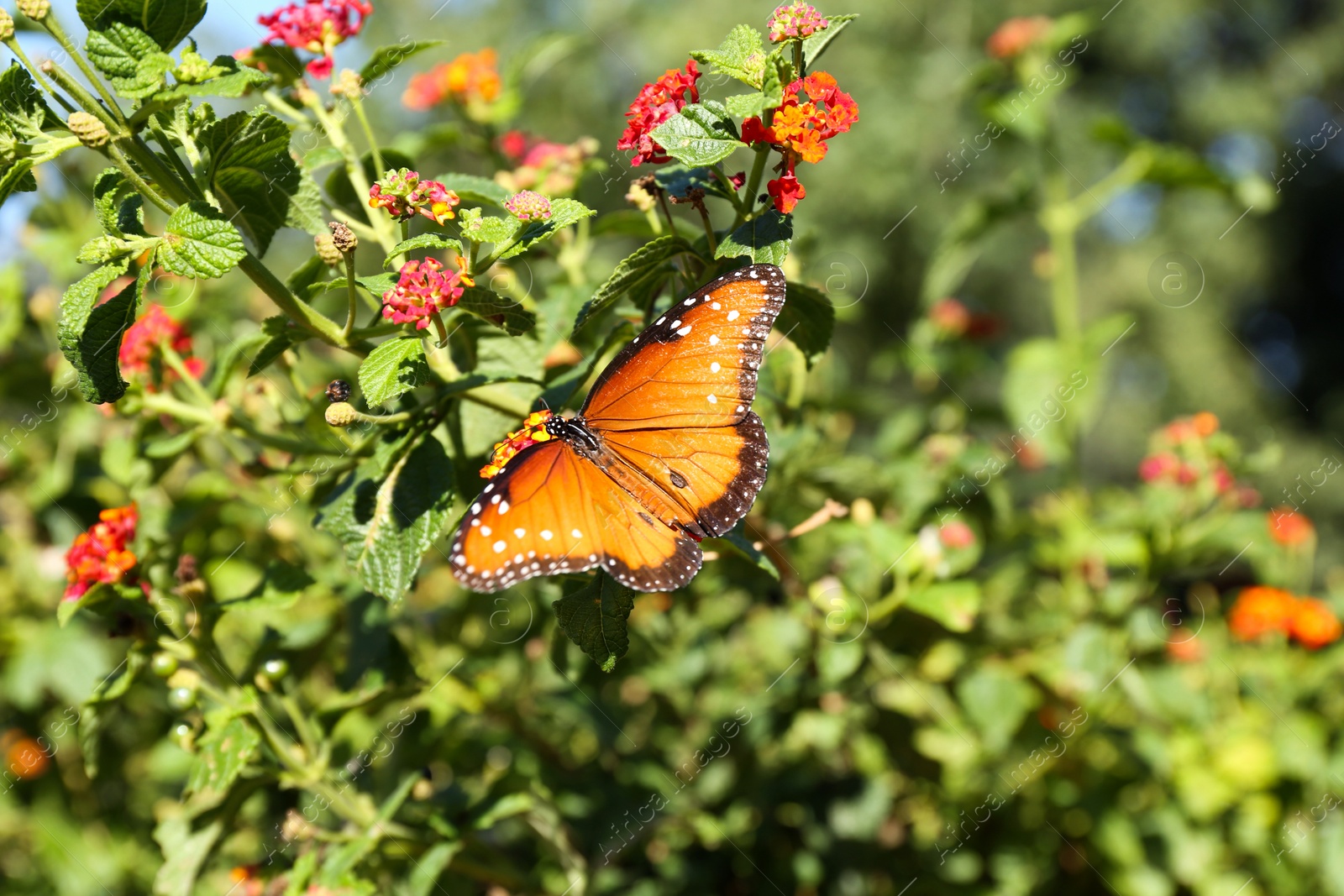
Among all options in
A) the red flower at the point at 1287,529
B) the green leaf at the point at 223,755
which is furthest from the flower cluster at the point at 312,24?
the red flower at the point at 1287,529

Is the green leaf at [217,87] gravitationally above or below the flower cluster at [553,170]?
above

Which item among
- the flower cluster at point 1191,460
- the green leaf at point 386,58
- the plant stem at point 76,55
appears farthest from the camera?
the flower cluster at point 1191,460

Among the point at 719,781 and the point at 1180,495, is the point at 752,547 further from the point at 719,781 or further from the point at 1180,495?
the point at 1180,495

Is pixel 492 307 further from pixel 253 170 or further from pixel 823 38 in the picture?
pixel 823 38

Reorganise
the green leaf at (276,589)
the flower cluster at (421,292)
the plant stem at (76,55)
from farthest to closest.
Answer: the green leaf at (276,589) < the flower cluster at (421,292) < the plant stem at (76,55)

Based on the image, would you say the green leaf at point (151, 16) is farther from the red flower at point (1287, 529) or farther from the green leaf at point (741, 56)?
the red flower at point (1287, 529)
